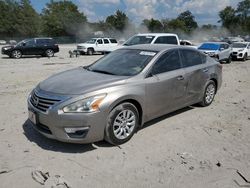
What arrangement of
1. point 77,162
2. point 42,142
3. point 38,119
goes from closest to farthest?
point 77,162 → point 38,119 → point 42,142

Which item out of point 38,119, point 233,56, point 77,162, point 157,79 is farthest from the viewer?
point 233,56

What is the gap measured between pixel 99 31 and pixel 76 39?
834cm

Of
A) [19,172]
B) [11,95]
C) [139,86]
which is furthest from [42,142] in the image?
[11,95]

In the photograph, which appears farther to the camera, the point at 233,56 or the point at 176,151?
the point at 233,56

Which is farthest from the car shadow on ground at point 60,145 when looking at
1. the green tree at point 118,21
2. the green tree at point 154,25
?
the green tree at point 154,25

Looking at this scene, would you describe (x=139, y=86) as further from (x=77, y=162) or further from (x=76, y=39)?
(x=76, y=39)

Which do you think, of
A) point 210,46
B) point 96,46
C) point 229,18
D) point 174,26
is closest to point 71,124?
point 210,46

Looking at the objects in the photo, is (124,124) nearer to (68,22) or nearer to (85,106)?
(85,106)

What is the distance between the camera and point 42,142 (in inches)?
185

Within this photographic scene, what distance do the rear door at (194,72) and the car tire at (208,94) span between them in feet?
0.83

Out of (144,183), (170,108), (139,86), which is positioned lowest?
(144,183)

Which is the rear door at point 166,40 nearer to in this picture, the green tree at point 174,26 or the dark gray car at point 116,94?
the dark gray car at point 116,94

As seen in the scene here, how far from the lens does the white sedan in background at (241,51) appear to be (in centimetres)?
2125

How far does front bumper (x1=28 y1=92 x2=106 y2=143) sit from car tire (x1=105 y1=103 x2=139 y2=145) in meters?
0.14
